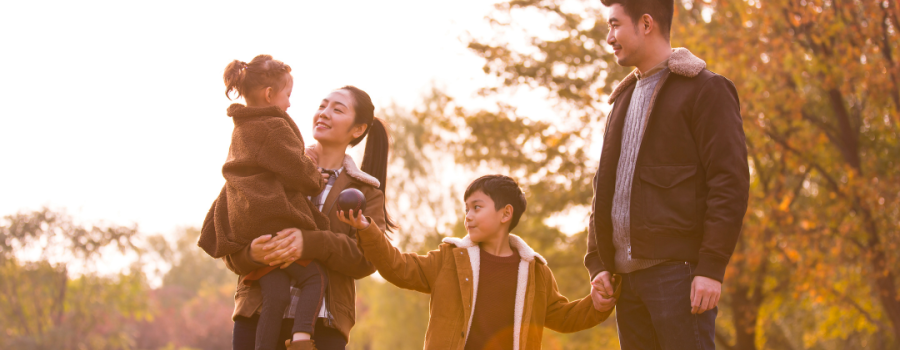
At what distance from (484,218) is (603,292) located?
804 mm

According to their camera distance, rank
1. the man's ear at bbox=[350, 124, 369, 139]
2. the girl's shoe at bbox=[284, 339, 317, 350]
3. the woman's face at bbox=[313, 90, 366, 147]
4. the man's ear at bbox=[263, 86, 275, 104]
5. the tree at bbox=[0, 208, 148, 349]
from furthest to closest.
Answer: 1. the tree at bbox=[0, 208, 148, 349]
2. the man's ear at bbox=[350, 124, 369, 139]
3. the woman's face at bbox=[313, 90, 366, 147]
4. the man's ear at bbox=[263, 86, 275, 104]
5. the girl's shoe at bbox=[284, 339, 317, 350]

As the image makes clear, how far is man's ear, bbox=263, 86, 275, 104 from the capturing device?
3338 mm

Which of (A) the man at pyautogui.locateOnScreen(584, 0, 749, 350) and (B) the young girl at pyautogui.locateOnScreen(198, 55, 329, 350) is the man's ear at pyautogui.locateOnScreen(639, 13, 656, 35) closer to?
(A) the man at pyautogui.locateOnScreen(584, 0, 749, 350)

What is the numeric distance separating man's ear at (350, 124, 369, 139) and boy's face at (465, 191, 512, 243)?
69 cm

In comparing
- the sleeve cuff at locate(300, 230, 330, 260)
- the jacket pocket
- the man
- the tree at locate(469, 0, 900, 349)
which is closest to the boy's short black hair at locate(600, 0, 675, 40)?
the man

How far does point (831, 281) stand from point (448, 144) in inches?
276

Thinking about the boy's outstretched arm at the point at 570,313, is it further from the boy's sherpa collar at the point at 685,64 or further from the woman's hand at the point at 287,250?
the woman's hand at the point at 287,250

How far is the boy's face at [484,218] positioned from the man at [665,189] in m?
0.68

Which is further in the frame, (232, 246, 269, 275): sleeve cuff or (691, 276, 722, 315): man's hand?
(232, 246, 269, 275): sleeve cuff

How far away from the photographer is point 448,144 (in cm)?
1381

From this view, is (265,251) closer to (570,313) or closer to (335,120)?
(335,120)

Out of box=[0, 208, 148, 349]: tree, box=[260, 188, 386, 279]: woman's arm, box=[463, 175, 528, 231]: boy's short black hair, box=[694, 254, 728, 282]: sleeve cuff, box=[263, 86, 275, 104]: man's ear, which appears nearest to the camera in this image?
box=[694, 254, 728, 282]: sleeve cuff

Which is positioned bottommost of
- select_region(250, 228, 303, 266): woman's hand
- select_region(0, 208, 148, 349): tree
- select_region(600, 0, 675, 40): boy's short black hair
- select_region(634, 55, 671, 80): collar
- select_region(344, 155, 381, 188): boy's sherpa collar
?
select_region(0, 208, 148, 349): tree

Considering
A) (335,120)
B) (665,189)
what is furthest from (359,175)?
(665,189)
